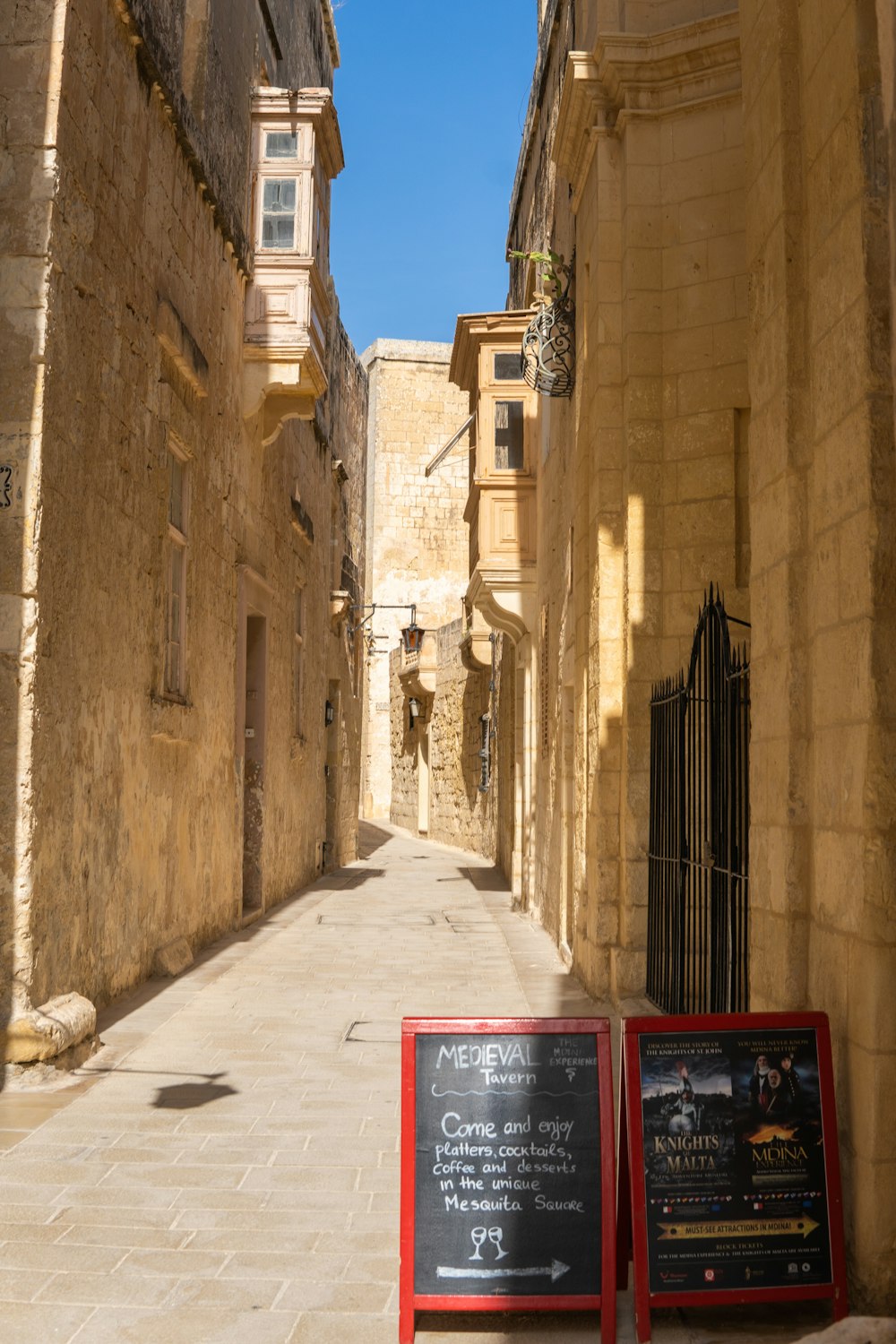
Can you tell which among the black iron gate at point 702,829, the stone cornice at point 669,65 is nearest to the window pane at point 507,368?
the stone cornice at point 669,65

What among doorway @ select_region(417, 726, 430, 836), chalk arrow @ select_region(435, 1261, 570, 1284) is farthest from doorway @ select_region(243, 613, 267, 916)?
doorway @ select_region(417, 726, 430, 836)

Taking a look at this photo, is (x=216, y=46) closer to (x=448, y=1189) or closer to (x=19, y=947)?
(x=19, y=947)

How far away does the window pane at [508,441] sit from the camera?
14047mm

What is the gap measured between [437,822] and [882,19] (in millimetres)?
24273

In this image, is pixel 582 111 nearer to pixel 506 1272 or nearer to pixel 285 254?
pixel 285 254

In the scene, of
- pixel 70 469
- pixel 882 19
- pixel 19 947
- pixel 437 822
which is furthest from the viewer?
pixel 437 822

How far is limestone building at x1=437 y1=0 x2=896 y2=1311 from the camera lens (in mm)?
3348

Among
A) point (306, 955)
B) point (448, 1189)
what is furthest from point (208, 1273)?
point (306, 955)

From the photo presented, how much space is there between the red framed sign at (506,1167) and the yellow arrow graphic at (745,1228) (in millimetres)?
149

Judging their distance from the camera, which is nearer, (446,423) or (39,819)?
(39,819)

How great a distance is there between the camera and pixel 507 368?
14336 mm

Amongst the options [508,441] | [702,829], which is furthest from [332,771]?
[702,829]

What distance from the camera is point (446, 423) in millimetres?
35438

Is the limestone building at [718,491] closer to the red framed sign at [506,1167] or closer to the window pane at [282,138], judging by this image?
the red framed sign at [506,1167]
